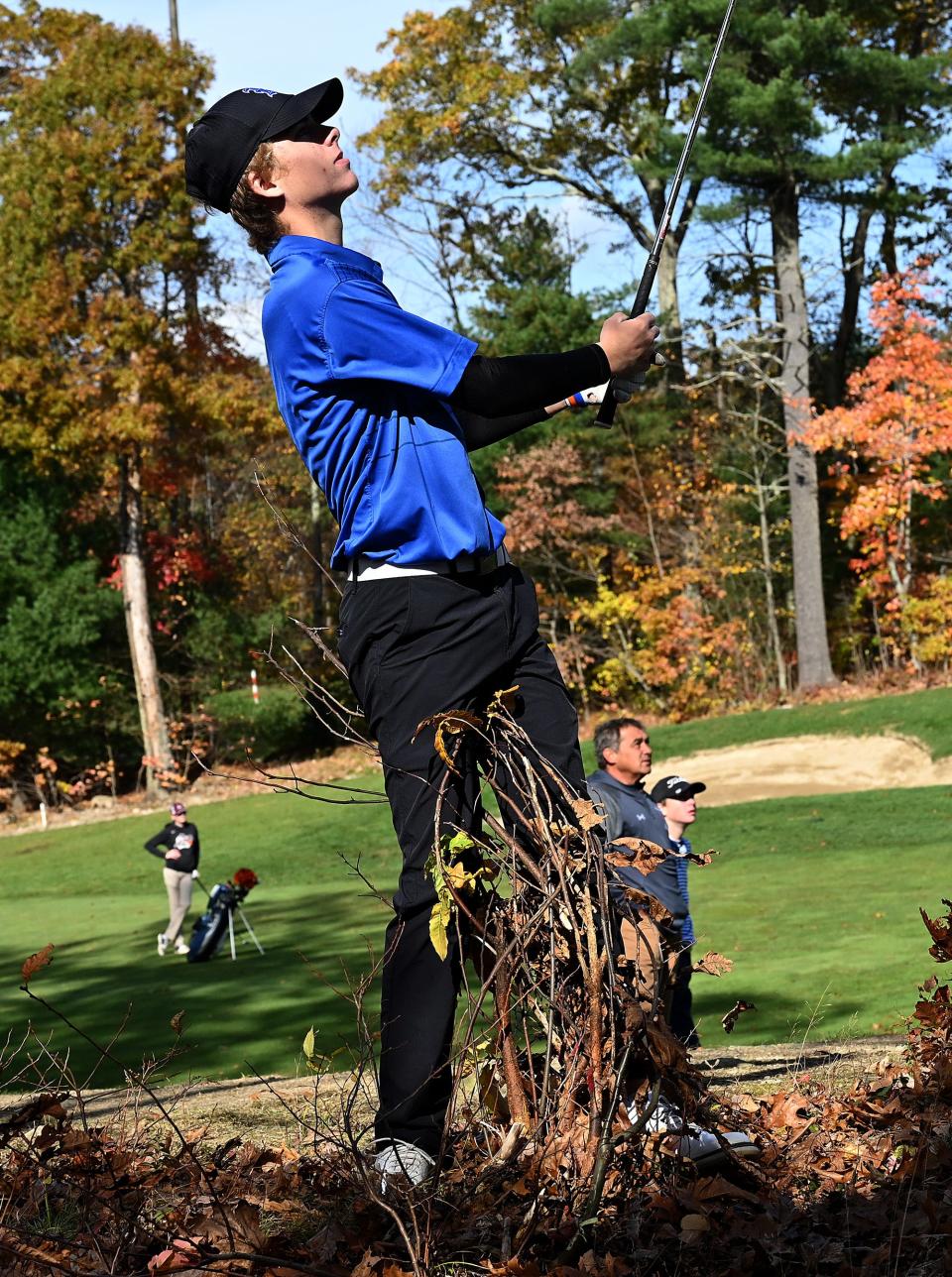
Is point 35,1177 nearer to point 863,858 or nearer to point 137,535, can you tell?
point 863,858

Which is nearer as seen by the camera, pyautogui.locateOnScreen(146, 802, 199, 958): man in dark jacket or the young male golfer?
the young male golfer

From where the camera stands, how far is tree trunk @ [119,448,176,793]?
1102 inches

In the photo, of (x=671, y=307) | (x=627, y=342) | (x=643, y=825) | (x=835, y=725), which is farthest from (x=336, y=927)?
(x=671, y=307)

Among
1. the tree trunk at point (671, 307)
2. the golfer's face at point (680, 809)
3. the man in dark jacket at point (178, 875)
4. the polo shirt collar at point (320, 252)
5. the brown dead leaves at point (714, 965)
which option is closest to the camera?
the brown dead leaves at point (714, 965)

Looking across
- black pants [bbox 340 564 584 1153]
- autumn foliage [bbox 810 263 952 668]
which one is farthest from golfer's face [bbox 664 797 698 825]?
autumn foliage [bbox 810 263 952 668]

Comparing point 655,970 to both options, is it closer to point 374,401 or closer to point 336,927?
point 374,401

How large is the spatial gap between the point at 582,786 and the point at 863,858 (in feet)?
35.5

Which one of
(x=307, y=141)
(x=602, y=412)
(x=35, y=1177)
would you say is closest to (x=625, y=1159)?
(x=35, y=1177)

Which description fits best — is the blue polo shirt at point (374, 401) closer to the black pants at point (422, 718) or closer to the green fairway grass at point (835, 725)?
the black pants at point (422, 718)

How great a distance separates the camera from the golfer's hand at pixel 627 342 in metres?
3.09

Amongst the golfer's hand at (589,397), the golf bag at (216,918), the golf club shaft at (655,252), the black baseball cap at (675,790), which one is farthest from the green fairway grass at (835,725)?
the golfer's hand at (589,397)

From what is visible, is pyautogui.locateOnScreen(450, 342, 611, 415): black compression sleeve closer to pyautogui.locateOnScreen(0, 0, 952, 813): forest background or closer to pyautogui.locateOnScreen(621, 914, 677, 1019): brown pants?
pyautogui.locateOnScreen(621, 914, 677, 1019): brown pants

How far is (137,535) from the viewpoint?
28297 millimetres

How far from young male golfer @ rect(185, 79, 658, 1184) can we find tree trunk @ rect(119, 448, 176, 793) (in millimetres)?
25392
